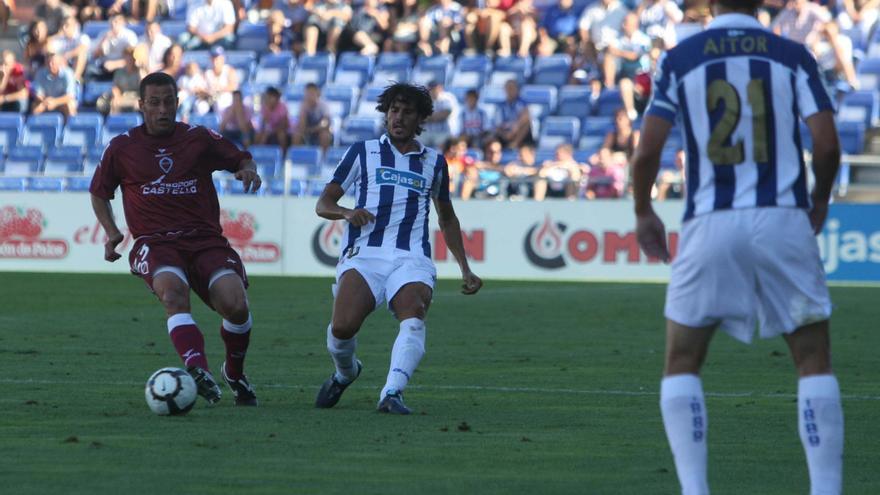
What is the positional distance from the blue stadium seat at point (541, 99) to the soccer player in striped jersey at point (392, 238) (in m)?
16.2

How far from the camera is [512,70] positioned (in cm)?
2630

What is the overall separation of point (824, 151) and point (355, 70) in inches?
873

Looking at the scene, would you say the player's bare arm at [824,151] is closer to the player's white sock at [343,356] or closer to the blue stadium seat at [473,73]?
the player's white sock at [343,356]

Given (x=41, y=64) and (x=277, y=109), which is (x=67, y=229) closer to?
(x=277, y=109)

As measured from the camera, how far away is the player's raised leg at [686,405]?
5453 mm

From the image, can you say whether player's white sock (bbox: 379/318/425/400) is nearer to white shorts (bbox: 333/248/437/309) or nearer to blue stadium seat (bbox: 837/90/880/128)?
white shorts (bbox: 333/248/437/309)

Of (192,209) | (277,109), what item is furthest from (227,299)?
(277,109)

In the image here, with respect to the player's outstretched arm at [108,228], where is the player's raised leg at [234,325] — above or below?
below

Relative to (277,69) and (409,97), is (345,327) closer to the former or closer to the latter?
(409,97)

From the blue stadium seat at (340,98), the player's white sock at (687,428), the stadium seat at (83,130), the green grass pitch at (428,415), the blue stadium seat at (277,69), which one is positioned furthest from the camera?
the blue stadium seat at (277,69)

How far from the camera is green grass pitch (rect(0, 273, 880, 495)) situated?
21.1ft

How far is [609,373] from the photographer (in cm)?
1103

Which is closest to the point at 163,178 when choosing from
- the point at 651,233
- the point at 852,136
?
the point at 651,233

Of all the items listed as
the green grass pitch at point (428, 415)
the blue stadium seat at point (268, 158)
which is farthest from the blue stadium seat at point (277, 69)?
the green grass pitch at point (428, 415)
